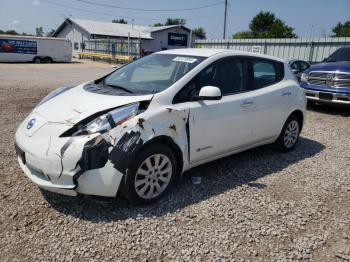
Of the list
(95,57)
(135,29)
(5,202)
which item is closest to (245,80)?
(5,202)

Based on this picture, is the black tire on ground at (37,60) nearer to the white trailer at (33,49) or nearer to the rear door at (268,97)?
the white trailer at (33,49)

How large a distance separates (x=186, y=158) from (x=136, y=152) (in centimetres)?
77

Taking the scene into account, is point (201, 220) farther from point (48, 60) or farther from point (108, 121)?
point (48, 60)

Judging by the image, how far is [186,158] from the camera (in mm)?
3824

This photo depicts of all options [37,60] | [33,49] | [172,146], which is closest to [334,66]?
[172,146]

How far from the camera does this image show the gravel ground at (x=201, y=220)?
9.54ft

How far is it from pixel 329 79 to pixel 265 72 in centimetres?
479

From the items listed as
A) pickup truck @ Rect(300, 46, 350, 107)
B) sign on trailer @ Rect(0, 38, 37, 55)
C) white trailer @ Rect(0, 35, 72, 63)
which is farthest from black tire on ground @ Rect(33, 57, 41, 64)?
pickup truck @ Rect(300, 46, 350, 107)

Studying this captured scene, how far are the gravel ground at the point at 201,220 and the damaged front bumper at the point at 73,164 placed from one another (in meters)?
0.33

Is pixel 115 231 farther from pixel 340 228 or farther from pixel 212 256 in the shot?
pixel 340 228

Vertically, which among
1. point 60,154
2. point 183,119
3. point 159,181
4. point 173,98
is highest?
point 173,98

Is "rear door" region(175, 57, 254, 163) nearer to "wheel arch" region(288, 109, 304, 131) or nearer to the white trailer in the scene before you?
"wheel arch" region(288, 109, 304, 131)

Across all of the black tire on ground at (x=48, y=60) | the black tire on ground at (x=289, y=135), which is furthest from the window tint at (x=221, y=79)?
the black tire on ground at (x=48, y=60)

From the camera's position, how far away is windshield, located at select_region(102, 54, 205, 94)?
12.7ft
